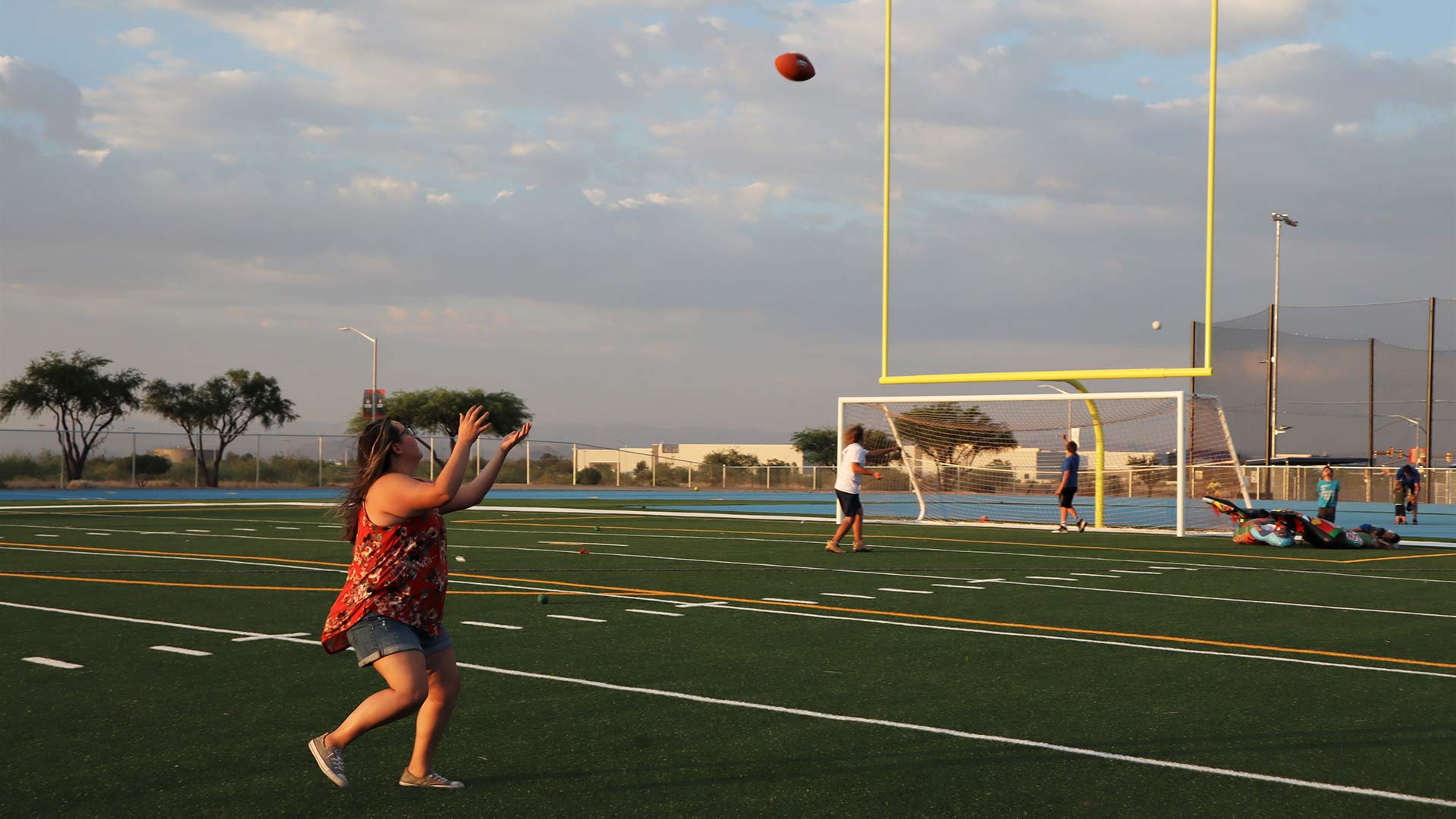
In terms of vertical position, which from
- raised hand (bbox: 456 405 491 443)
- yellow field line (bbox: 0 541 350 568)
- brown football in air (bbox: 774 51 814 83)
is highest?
brown football in air (bbox: 774 51 814 83)

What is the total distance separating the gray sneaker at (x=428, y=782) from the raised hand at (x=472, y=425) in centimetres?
139

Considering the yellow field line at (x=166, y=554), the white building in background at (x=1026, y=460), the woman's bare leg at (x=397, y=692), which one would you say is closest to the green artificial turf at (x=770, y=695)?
the woman's bare leg at (x=397, y=692)

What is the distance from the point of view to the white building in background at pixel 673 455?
61200 mm

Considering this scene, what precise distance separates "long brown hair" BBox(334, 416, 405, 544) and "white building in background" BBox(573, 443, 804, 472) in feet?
178

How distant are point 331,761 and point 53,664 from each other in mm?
4001

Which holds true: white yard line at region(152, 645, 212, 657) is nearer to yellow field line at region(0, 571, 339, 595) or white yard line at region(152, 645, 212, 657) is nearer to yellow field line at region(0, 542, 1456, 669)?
yellow field line at region(0, 571, 339, 595)

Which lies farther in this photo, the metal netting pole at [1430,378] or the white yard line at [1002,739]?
the metal netting pole at [1430,378]

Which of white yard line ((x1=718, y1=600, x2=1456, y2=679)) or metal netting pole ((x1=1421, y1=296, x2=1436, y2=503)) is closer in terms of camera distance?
white yard line ((x1=718, y1=600, x2=1456, y2=679))

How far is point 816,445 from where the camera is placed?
89125 mm

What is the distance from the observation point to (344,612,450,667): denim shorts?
4.80 metres

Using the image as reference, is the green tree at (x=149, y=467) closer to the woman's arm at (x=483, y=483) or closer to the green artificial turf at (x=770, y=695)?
the green artificial turf at (x=770, y=695)

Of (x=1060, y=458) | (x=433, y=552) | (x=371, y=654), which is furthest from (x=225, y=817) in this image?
(x=1060, y=458)

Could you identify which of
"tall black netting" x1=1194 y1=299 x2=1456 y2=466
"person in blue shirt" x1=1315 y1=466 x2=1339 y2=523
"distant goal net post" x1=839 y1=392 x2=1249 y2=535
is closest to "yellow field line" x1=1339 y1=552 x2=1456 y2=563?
"distant goal net post" x1=839 y1=392 x2=1249 y2=535

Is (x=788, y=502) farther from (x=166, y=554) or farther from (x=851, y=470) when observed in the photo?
(x=166, y=554)
